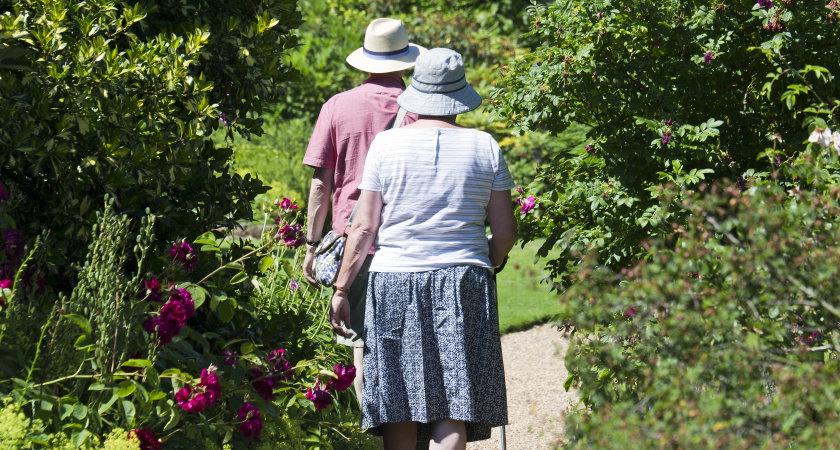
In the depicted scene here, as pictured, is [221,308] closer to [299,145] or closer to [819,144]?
[819,144]

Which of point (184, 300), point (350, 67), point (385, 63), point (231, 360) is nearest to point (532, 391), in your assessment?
point (385, 63)

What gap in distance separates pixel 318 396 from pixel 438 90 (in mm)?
1156

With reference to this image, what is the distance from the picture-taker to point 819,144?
Answer: 2445 mm

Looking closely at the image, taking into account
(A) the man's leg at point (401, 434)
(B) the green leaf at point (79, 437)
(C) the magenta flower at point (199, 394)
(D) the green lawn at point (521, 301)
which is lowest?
(D) the green lawn at point (521, 301)

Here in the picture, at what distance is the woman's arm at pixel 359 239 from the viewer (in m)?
2.82

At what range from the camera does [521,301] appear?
23.1ft

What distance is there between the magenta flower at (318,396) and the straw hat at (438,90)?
3.42 feet

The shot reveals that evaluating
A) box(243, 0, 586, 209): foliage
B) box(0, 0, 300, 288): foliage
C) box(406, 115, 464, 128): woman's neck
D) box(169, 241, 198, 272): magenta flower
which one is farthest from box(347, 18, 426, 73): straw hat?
box(243, 0, 586, 209): foliage

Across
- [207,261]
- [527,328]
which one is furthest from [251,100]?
[527,328]

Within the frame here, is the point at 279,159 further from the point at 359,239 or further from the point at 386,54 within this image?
the point at 359,239

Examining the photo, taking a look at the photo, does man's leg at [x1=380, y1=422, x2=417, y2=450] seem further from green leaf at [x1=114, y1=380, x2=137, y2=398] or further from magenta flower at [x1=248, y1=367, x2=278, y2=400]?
green leaf at [x1=114, y1=380, x2=137, y2=398]

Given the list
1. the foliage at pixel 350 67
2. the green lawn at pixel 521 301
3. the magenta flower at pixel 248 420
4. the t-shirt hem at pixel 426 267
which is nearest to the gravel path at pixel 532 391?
the green lawn at pixel 521 301

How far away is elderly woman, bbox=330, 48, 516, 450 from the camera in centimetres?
276

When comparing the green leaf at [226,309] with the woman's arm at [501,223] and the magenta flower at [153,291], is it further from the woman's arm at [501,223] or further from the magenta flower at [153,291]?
the woman's arm at [501,223]
